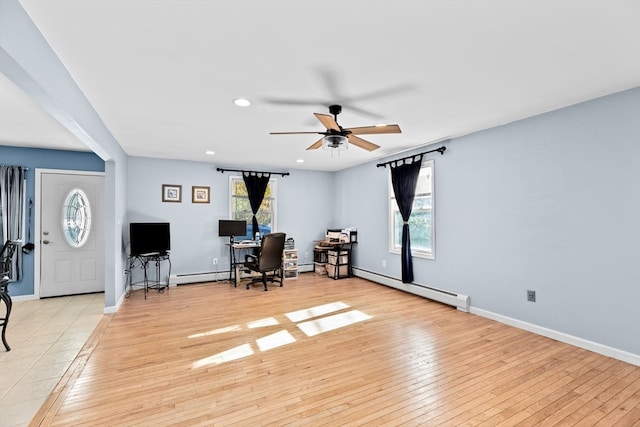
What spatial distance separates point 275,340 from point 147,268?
3.66 meters

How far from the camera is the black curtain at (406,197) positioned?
197 inches

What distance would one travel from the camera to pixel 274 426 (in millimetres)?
1900

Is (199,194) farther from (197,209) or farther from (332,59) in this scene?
(332,59)

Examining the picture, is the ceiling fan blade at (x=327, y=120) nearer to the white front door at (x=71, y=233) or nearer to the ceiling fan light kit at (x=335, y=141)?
the ceiling fan light kit at (x=335, y=141)

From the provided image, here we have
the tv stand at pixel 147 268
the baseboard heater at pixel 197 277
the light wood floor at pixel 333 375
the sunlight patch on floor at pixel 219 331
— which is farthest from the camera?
the baseboard heater at pixel 197 277

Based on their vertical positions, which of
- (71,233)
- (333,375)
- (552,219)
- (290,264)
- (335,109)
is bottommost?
(333,375)

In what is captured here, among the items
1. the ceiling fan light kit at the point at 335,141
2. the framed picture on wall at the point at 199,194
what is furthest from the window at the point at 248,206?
the ceiling fan light kit at the point at 335,141

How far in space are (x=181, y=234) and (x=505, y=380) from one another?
557 cm

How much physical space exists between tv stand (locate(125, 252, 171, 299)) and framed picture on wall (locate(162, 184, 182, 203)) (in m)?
1.06

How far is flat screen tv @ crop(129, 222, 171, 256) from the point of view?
5.05 m

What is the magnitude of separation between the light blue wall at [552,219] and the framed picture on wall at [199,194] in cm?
441

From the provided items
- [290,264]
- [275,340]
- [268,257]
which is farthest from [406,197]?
[275,340]

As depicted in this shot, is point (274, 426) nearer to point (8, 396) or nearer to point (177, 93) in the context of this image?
point (8, 396)

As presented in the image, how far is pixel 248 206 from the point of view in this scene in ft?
21.4
